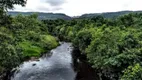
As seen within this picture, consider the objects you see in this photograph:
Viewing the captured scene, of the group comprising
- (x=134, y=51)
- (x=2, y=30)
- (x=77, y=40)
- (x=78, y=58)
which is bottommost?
(x=78, y=58)

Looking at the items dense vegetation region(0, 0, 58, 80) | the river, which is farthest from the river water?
dense vegetation region(0, 0, 58, 80)

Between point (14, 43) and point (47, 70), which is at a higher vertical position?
point (14, 43)

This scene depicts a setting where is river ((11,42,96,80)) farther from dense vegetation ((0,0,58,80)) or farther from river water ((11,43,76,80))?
dense vegetation ((0,0,58,80))

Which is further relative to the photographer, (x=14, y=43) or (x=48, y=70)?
(x=48, y=70)

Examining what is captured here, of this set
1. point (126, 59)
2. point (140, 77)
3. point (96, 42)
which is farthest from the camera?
point (96, 42)

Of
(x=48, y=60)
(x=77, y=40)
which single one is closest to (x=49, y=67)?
(x=48, y=60)

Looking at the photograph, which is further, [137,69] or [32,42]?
[32,42]

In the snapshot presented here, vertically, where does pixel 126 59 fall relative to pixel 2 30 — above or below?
below

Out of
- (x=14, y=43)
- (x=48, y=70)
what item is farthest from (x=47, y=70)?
(x=14, y=43)

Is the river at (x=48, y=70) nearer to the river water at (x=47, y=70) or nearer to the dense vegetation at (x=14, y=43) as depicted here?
the river water at (x=47, y=70)

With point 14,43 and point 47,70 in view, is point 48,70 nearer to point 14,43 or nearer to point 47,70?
point 47,70

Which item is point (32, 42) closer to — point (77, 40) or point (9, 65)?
point (77, 40)
